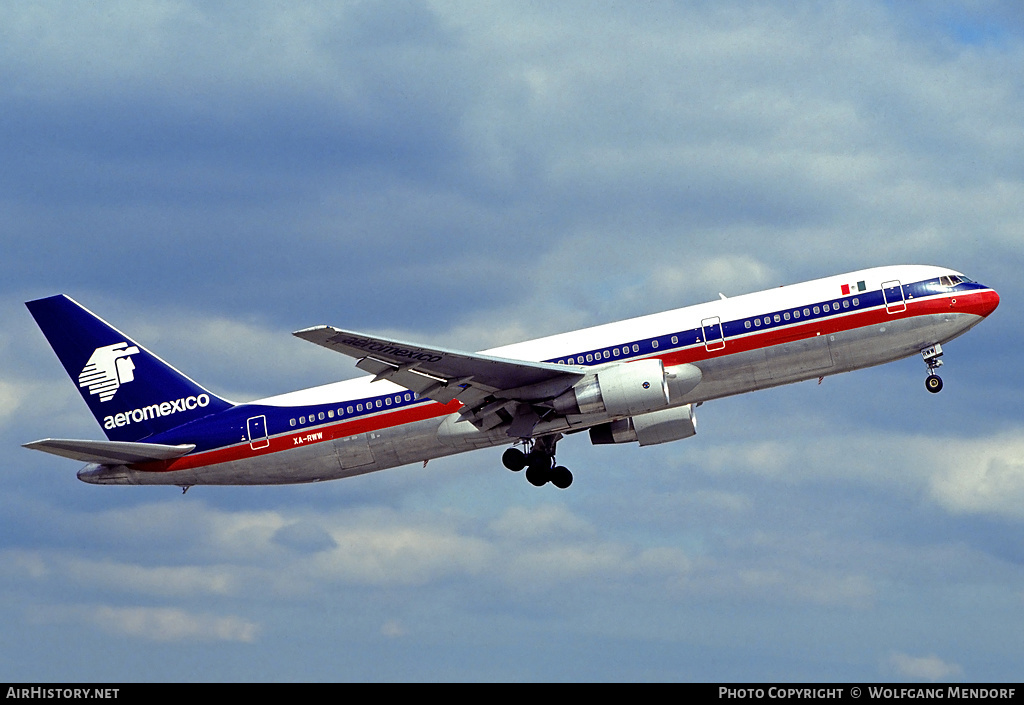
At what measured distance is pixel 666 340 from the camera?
159 feet

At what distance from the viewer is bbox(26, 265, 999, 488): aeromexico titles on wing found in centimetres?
4728

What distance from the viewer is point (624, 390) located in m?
46.7

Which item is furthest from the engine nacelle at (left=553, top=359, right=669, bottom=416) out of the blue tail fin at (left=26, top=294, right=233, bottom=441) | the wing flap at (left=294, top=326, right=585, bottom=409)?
the blue tail fin at (left=26, top=294, right=233, bottom=441)

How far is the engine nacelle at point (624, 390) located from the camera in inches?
1834

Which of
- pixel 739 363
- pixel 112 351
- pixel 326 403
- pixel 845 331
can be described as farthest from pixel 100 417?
pixel 845 331

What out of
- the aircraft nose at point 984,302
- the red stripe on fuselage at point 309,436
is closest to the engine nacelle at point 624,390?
the red stripe on fuselage at point 309,436

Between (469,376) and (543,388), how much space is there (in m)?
2.93

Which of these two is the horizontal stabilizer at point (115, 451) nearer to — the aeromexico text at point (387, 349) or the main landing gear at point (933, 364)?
the aeromexico text at point (387, 349)

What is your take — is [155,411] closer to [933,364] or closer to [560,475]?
[560,475]

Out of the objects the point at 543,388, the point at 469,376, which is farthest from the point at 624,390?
the point at 469,376

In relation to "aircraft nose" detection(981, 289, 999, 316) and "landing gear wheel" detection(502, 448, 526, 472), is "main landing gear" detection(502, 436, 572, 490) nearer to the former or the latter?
"landing gear wheel" detection(502, 448, 526, 472)

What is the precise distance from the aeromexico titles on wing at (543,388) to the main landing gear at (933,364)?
55 mm

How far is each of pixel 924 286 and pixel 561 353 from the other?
47.0ft
